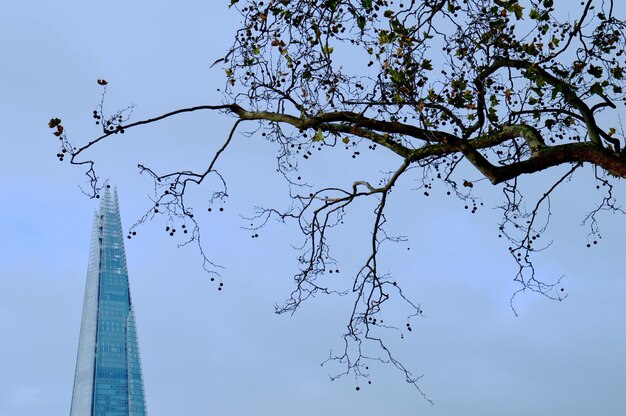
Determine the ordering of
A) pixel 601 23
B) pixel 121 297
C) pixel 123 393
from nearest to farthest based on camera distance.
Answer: pixel 601 23 < pixel 123 393 < pixel 121 297

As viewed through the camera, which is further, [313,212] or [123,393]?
[123,393]

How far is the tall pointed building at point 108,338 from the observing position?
118 m

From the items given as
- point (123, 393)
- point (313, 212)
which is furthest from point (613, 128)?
point (123, 393)

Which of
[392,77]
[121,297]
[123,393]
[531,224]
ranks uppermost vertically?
[121,297]

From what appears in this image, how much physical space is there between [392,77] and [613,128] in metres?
1.64

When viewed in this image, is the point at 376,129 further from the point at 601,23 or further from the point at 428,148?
the point at 601,23

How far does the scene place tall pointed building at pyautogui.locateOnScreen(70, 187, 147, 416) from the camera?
387ft

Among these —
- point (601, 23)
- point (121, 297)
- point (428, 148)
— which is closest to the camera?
point (428, 148)

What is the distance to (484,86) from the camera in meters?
7.10

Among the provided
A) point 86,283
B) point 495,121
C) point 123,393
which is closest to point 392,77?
point 495,121

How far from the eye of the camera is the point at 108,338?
122m

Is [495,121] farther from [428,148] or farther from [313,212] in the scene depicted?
[313,212]

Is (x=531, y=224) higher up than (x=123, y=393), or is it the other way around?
(x=123, y=393)

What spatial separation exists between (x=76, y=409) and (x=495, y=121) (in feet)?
405
